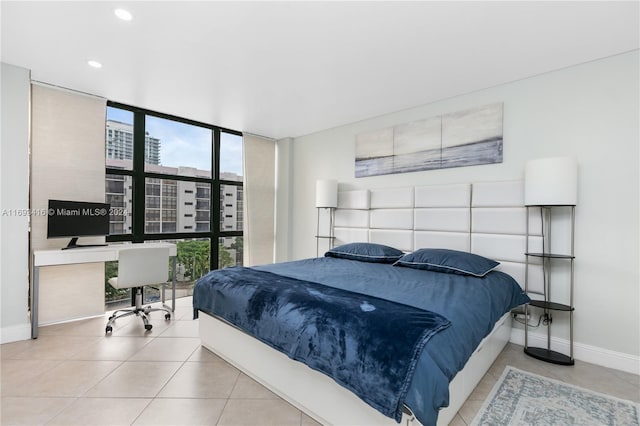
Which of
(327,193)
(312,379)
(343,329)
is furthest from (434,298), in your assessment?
(327,193)

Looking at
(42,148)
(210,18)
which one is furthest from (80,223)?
(210,18)

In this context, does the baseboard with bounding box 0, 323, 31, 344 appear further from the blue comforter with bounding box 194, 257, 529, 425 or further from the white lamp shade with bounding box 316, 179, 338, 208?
the white lamp shade with bounding box 316, 179, 338, 208

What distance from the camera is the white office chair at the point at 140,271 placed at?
119 inches

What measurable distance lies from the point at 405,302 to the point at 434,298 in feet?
0.73

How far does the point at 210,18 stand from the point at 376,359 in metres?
2.43

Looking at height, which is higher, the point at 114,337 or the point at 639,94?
the point at 639,94

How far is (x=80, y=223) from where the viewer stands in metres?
3.19

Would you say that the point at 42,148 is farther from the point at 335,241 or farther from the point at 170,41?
the point at 335,241

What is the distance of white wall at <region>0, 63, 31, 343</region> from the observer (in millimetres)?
2770

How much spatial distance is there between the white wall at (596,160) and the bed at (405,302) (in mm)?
399

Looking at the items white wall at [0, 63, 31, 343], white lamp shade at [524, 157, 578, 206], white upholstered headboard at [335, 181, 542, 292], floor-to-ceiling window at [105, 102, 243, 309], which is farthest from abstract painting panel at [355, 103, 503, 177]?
white wall at [0, 63, 31, 343]

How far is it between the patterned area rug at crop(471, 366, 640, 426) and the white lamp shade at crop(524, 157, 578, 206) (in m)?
1.39

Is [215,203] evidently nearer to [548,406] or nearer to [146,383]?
[146,383]

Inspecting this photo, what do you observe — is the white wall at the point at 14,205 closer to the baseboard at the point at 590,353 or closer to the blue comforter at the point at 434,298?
the blue comforter at the point at 434,298
